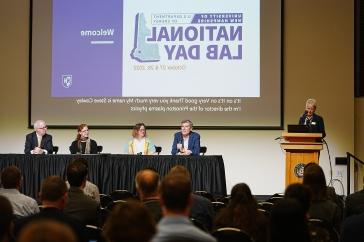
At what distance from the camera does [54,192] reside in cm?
336

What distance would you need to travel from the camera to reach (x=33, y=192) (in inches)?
312

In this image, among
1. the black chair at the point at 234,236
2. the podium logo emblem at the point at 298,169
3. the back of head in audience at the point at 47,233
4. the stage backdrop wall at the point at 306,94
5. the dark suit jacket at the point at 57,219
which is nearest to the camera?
the back of head in audience at the point at 47,233

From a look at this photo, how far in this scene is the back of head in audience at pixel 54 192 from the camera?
3350 mm

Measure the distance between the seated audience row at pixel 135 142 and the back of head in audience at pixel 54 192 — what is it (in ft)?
17.0

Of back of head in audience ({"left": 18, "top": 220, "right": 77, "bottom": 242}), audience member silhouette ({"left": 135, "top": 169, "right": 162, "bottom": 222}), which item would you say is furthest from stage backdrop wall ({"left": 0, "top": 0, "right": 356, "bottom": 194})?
back of head in audience ({"left": 18, "top": 220, "right": 77, "bottom": 242})

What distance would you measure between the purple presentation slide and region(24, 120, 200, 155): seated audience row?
1444 mm

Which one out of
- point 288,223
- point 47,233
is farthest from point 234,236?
point 47,233

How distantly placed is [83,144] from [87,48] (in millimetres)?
2078

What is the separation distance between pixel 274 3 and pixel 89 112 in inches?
142

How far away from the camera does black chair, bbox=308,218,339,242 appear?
3.48m

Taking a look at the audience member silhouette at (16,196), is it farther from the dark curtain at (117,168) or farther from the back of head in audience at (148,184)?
the dark curtain at (117,168)

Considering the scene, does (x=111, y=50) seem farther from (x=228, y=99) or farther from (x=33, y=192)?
(x=33, y=192)

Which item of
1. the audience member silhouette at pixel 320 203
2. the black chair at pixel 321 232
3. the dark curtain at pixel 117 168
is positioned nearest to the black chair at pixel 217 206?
the audience member silhouette at pixel 320 203

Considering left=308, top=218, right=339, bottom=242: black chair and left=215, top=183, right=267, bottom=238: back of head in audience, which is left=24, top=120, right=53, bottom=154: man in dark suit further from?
left=308, top=218, right=339, bottom=242: black chair
